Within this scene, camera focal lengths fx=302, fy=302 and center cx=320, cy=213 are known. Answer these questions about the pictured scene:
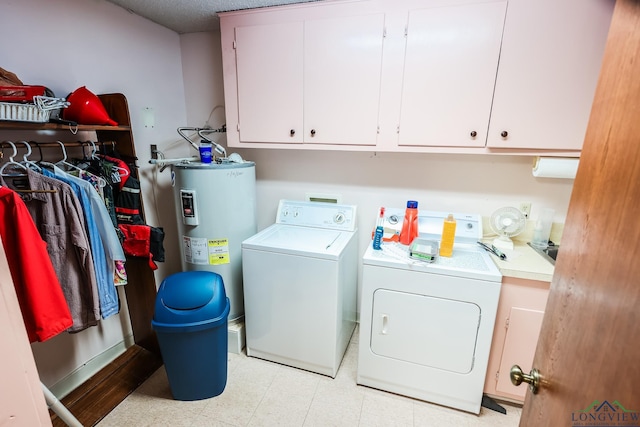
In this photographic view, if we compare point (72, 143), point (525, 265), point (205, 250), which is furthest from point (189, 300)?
point (525, 265)

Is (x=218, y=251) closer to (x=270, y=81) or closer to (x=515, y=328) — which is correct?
(x=270, y=81)

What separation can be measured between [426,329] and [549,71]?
1.45 m

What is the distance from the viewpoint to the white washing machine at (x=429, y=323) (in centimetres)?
155

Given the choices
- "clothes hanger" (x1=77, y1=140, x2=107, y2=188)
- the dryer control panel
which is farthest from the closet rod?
the dryer control panel

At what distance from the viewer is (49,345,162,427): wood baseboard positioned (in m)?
1.67

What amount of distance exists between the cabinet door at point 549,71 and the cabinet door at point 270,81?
1.13m

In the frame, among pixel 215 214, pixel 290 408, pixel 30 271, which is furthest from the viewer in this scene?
pixel 215 214

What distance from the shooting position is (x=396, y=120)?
1.77 metres

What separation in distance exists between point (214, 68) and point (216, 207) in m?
1.17

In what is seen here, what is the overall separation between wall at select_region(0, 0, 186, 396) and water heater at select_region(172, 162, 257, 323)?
1.61 ft

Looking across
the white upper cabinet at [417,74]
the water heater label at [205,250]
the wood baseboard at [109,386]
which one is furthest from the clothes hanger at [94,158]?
the wood baseboard at [109,386]

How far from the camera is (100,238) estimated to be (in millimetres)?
1516

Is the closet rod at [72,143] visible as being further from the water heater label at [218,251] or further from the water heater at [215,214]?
the water heater label at [218,251]

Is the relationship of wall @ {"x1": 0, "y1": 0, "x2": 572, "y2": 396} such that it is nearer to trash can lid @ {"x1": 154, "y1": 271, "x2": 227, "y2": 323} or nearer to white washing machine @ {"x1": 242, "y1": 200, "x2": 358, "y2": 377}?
white washing machine @ {"x1": 242, "y1": 200, "x2": 358, "y2": 377}
